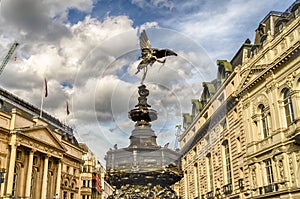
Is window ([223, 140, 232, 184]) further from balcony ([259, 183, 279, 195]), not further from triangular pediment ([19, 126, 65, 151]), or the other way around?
triangular pediment ([19, 126, 65, 151])

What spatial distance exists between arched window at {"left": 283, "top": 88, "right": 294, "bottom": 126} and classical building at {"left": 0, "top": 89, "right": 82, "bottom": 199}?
1571 inches

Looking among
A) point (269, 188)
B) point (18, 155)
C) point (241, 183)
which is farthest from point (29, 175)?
point (269, 188)

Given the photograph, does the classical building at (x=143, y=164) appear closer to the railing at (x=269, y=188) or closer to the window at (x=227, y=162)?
the railing at (x=269, y=188)

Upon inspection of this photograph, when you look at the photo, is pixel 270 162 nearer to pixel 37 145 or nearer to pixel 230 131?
pixel 230 131

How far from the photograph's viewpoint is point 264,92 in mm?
40031

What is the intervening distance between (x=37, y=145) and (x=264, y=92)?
45.5m

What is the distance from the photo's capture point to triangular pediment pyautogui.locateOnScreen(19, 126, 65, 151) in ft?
211

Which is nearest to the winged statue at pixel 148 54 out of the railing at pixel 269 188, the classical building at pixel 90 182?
the railing at pixel 269 188

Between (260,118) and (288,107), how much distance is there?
18.2ft

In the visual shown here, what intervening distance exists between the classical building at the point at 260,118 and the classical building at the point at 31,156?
31.7 m

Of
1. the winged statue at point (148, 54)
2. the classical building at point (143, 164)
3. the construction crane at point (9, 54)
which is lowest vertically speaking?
the classical building at point (143, 164)

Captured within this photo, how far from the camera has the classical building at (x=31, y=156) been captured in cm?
5950

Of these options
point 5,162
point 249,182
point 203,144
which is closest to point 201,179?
point 203,144

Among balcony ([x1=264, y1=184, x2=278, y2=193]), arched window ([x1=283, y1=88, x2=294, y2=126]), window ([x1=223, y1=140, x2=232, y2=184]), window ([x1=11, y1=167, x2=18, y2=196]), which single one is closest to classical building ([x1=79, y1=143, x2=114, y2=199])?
window ([x1=11, y1=167, x2=18, y2=196])
